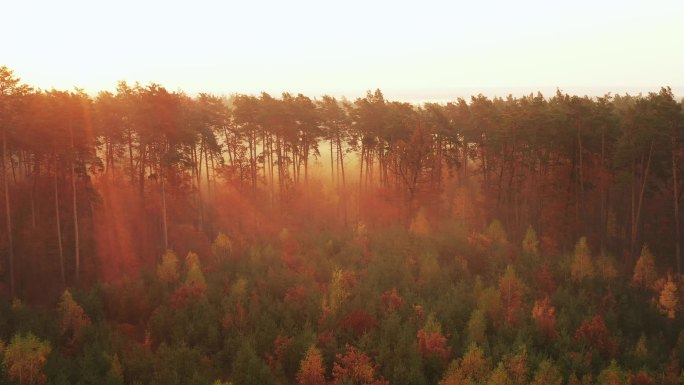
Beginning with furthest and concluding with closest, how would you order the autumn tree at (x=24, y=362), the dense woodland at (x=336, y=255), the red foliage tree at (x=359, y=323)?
the red foliage tree at (x=359, y=323)
the dense woodland at (x=336, y=255)
the autumn tree at (x=24, y=362)

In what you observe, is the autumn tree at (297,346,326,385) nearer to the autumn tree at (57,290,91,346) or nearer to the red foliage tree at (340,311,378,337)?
the red foliage tree at (340,311,378,337)

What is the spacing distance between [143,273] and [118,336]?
30.5 feet

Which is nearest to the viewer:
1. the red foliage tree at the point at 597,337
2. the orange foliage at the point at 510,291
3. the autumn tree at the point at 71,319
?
the red foliage tree at the point at 597,337

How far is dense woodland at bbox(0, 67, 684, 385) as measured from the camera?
24.5 metres

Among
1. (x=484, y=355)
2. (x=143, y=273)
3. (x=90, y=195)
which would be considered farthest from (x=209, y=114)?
(x=484, y=355)

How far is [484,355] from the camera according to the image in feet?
81.3

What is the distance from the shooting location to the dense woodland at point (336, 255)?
80.3ft

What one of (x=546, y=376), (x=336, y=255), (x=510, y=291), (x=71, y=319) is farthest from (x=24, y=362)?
(x=510, y=291)

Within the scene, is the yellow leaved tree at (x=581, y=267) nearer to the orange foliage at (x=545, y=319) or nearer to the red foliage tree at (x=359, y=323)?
the orange foliage at (x=545, y=319)

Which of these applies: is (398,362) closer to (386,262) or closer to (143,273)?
(386,262)

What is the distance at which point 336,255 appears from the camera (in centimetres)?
3862

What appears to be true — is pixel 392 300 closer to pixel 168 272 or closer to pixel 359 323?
pixel 359 323

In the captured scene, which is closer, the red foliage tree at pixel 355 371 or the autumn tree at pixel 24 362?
the autumn tree at pixel 24 362

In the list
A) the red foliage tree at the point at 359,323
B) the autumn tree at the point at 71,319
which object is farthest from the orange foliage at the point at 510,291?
the autumn tree at the point at 71,319
